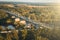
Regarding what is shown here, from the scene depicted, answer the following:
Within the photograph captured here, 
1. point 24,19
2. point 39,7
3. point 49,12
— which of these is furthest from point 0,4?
point 49,12

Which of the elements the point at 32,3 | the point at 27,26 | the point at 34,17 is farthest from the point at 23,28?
the point at 32,3

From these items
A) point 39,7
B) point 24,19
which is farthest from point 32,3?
point 24,19

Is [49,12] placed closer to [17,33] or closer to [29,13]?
[29,13]

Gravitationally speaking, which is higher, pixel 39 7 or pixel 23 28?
pixel 39 7

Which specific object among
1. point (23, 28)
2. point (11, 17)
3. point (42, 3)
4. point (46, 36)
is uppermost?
point (42, 3)

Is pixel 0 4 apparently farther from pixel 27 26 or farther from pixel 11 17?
pixel 27 26

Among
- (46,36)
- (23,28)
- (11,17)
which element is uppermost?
(11,17)

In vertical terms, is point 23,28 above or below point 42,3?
below
